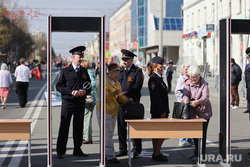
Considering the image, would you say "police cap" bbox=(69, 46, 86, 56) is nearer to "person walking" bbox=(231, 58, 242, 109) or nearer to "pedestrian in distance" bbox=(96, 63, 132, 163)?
"pedestrian in distance" bbox=(96, 63, 132, 163)

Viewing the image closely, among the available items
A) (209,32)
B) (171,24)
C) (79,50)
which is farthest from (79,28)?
(171,24)

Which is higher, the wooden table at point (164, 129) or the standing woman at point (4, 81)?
the standing woman at point (4, 81)

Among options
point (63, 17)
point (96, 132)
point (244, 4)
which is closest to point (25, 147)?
point (96, 132)

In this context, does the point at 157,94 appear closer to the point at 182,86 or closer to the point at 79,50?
the point at 182,86

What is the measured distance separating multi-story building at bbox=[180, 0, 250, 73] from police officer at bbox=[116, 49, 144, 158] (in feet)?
78.0

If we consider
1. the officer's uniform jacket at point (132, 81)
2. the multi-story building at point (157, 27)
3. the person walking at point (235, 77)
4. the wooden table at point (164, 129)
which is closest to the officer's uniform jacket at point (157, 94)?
the officer's uniform jacket at point (132, 81)

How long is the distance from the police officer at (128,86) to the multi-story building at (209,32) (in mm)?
23760

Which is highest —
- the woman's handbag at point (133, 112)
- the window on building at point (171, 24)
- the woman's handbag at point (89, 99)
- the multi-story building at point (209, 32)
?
the window on building at point (171, 24)

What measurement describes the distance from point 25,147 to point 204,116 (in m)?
3.72

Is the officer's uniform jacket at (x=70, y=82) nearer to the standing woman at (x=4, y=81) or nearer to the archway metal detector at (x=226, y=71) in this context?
the archway metal detector at (x=226, y=71)

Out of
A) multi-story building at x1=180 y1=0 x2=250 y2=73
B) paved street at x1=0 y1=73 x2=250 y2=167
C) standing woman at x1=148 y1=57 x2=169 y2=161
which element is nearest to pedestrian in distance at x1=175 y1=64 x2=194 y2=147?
paved street at x1=0 y1=73 x2=250 y2=167

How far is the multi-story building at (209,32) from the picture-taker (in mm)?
35281

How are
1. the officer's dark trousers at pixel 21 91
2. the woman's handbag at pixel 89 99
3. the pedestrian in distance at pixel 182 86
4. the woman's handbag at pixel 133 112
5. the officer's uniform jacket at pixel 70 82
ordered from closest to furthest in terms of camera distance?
the woman's handbag at pixel 133 112
the officer's uniform jacket at pixel 70 82
the pedestrian in distance at pixel 182 86
the woman's handbag at pixel 89 99
the officer's dark trousers at pixel 21 91

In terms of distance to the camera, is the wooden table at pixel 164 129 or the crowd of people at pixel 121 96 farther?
the crowd of people at pixel 121 96
